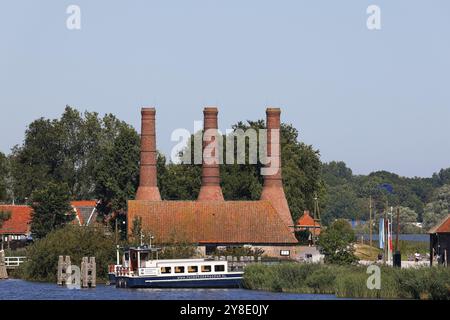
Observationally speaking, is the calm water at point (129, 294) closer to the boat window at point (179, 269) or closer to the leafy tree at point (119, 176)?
the boat window at point (179, 269)

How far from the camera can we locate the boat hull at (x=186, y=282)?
6762 centimetres

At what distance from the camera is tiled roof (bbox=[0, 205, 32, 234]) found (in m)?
104

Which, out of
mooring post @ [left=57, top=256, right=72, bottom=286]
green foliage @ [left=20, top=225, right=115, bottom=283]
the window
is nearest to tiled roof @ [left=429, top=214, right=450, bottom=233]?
the window

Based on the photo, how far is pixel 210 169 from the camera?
96000mm

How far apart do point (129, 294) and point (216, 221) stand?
26.2 m

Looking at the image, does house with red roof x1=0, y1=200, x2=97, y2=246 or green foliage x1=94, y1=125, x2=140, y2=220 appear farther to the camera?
green foliage x1=94, y1=125, x2=140, y2=220

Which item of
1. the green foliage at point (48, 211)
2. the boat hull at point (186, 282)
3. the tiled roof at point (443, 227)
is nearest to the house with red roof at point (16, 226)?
the green foliage at point (48, 211)

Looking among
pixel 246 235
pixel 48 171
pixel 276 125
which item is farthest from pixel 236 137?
pixel 48 171

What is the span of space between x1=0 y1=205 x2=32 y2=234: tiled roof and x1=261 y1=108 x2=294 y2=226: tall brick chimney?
66.0 feet

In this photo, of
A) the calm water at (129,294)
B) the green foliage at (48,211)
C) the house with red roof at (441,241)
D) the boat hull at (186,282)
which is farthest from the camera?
the green foliage at (48,211)

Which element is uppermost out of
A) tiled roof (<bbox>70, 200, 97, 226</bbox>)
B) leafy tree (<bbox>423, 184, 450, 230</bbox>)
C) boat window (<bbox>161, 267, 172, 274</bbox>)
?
leafy tree (<bbox>423, 184, 450, 230</bbox>)

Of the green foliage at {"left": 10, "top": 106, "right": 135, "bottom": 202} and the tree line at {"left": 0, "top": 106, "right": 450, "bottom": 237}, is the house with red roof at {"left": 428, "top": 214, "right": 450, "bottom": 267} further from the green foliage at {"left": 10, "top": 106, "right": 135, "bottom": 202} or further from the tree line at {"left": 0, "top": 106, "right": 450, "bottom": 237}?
the green foliage at {"left": 10, "top": 106, "right": 135, "bottom": 202}

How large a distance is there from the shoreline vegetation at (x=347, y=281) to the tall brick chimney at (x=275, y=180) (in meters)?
28.6
